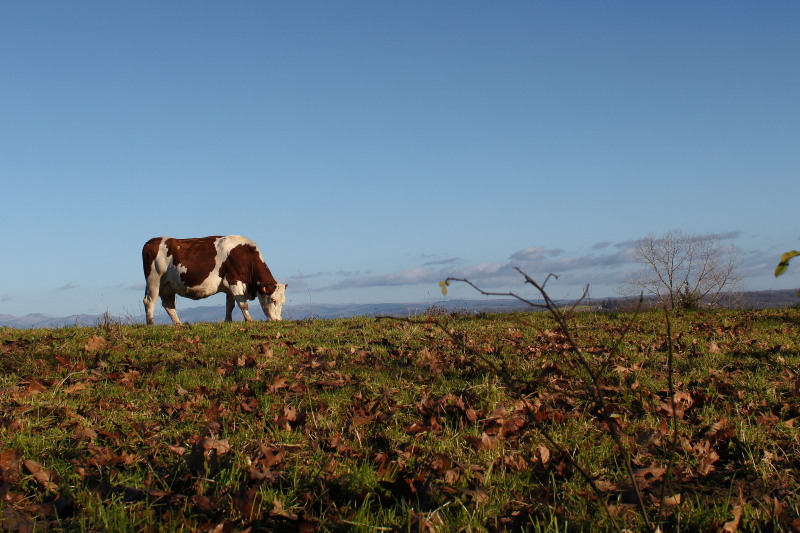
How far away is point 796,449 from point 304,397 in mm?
4169

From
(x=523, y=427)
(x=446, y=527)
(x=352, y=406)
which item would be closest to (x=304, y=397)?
(x=352, y=406)

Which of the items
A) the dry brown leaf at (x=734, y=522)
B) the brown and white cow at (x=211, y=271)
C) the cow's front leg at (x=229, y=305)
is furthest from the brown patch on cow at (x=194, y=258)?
the dry brown leaf at (x=734, y=522)

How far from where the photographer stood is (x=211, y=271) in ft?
66.6

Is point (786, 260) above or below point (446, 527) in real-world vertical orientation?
above

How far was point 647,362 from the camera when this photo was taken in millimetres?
8156

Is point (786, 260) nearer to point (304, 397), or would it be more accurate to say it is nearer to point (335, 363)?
point (304, 397)

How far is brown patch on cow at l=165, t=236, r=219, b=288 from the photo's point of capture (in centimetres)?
2027

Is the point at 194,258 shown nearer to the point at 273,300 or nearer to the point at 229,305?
the point at 229,305

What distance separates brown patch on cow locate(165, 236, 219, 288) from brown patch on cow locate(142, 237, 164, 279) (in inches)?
16.0

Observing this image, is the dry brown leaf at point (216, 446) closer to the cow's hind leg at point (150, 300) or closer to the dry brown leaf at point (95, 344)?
the dry brown leaf at point (95, 344)

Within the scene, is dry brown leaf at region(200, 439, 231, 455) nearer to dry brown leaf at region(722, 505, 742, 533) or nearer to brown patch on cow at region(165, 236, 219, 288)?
dry brown leaf at region(722, 505, 742, 533)

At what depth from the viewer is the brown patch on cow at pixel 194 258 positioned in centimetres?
2027

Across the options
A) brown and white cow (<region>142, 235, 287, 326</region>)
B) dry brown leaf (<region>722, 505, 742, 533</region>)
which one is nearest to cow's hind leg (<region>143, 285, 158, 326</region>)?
brown and white cow (<region>142, 235, 287, 326</region>)

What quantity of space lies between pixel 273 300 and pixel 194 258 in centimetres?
284
